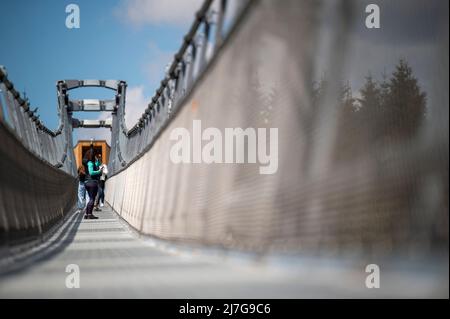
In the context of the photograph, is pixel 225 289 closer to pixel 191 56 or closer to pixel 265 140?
pixel 265 140

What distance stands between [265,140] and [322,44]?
5.40 feet

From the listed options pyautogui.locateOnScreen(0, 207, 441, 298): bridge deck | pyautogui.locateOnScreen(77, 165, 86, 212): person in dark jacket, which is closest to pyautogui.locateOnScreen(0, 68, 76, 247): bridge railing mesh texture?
pyautogui.locateOnScreen(0, 207, 441, 298): bridge deck

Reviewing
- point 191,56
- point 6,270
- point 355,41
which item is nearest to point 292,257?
point 355,41

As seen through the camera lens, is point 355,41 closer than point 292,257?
Yes

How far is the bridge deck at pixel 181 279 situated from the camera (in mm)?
4617

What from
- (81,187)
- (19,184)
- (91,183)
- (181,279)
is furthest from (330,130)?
(81,187)

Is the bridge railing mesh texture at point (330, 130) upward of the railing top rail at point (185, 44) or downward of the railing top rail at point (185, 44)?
downward

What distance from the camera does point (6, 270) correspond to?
753cm

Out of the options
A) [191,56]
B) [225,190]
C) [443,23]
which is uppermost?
[191,56]

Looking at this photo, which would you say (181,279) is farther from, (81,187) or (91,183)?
(81,187)

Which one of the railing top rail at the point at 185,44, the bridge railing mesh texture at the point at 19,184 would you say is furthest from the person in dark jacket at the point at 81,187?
the bridge railing mesh texture at the point at 19,184

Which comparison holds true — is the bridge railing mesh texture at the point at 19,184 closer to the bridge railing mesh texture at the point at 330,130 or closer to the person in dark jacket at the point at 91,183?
the bridge railing mesh texture at the point at 330,130

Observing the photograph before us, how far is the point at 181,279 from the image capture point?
244 inches

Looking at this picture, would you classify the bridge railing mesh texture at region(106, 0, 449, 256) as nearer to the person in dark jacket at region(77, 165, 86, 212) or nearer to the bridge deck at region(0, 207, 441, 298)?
the bridge deck at region(0, 207, 441, 298)
